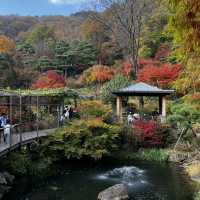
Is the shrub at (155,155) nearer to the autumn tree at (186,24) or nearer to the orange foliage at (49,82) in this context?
the autumn tree at (186,24)

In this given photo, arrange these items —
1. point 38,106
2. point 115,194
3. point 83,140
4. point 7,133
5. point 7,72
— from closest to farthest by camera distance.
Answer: point 115,194 → point 7,133 → point 83,140 → point 38,106 → point 7,72

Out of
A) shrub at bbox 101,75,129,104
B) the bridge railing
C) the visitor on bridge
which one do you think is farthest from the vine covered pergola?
the visitor on bridge

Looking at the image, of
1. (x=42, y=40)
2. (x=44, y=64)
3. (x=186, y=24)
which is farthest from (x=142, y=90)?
(x=42, y=40)

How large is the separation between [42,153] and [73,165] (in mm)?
1876

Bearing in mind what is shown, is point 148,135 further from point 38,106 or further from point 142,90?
point 38,106

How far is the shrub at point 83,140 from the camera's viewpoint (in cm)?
2211

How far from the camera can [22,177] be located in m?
18.8

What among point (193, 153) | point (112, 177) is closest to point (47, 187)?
point (112, 177)

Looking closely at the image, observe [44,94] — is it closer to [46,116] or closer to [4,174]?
[46,116]

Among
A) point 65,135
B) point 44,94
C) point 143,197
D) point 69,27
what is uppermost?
point 69,27

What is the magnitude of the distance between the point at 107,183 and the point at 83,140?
17.2ft

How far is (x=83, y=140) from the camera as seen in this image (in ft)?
75.2

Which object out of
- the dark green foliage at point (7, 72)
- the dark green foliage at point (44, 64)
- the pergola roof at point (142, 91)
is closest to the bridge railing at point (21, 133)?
the pergola roof at point (142, 91)

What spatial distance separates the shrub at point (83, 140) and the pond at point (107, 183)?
777mm
